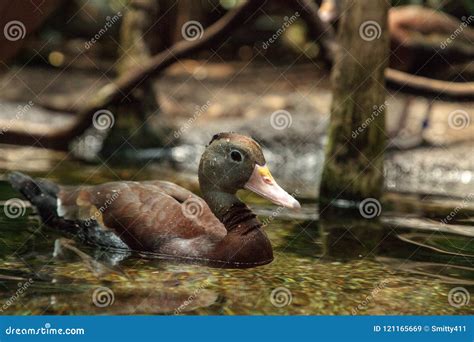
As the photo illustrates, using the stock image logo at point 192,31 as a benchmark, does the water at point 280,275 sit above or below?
below

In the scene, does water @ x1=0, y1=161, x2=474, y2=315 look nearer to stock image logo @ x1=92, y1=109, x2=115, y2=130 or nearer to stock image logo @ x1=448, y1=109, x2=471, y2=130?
stock image logo @ x1=92, y1=109, x2=115, y2=130

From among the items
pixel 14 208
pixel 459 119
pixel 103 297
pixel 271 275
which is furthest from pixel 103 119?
pixel 103 297

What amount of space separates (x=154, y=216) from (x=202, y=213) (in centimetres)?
33

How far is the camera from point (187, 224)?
5.87 m

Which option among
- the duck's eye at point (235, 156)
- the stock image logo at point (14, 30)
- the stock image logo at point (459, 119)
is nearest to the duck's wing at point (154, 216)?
the duck's eye at point (235, 156)

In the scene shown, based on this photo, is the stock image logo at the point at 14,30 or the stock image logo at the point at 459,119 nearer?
the stock image logo at the point at 14,30

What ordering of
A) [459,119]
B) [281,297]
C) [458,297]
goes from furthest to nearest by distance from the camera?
[459,119], [458,297], [281,297]

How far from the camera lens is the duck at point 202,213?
5683 millimetres

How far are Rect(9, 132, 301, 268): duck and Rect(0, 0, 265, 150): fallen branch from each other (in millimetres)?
2842

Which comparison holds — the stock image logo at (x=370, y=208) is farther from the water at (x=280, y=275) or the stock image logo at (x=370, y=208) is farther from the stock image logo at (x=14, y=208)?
the stock image logo at (x=14, y=208)

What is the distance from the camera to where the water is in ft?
16.2

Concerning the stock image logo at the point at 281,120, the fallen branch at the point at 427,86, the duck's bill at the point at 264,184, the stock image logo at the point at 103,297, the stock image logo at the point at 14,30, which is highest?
the fallen branch at the point at 427,86

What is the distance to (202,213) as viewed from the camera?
237 inches

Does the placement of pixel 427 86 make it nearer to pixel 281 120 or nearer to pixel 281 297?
pixel 281 120
